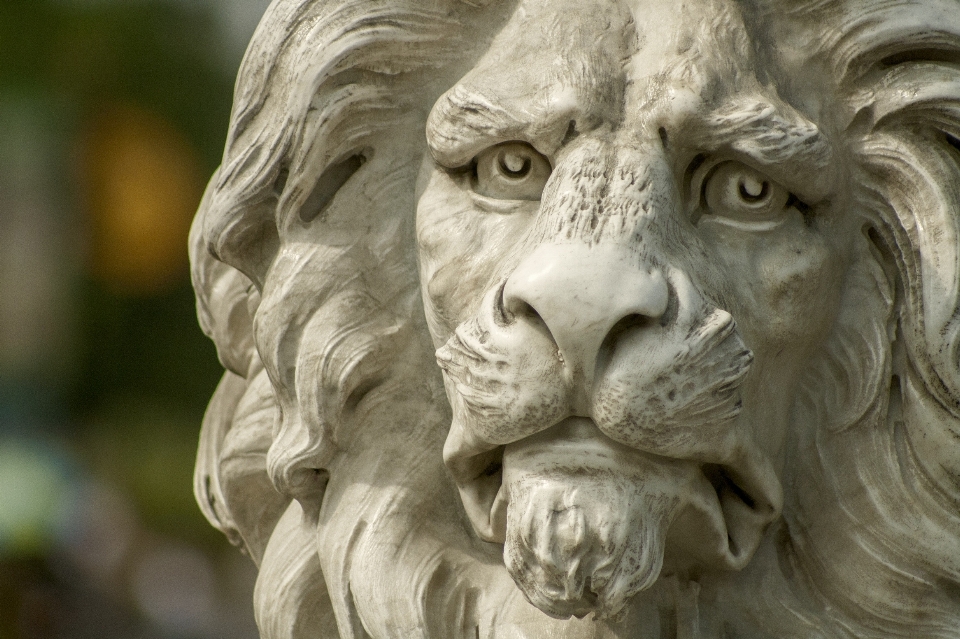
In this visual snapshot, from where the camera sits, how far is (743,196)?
2.98 feet

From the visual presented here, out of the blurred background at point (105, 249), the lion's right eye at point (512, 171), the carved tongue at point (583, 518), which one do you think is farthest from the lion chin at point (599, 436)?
the blurred background at point (105, 249)

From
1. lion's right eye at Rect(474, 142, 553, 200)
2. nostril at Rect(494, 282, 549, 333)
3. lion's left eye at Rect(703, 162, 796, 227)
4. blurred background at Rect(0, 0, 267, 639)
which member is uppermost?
lion's left eye at Rect(703, 162, 796, 227)

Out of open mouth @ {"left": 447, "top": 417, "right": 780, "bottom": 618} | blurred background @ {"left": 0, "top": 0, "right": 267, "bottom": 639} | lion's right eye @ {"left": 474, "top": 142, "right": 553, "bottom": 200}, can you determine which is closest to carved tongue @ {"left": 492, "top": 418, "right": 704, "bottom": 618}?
open mouth @ {"left": 447, "top": 417, "right": 780, "bottom": 618}

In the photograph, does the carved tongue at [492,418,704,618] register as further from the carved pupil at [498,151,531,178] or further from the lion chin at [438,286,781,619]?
the carved pupil at [498,151,531,178]

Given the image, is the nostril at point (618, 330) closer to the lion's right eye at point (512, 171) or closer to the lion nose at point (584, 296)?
the lion nose at point (584, 296)

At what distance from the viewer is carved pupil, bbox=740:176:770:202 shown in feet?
2.95

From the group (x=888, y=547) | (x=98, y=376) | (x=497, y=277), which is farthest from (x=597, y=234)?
(x=98, y=376)

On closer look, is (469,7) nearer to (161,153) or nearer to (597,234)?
(597,234)

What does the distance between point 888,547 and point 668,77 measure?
0.40 m

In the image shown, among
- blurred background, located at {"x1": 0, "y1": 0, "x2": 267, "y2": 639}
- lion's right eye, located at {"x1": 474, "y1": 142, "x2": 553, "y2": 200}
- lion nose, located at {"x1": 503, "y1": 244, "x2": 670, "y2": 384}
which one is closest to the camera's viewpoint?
lion nose, located at {"x1": 503, "y1": 244, "x2": 670, "y2": 384}

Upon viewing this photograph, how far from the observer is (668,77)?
876mm

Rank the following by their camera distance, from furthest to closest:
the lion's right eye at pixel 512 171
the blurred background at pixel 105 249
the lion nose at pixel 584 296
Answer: the blurred background at pixel 105 249 < the lion's right eye at pixel 512 171 < the lion nose at pixel 584 296

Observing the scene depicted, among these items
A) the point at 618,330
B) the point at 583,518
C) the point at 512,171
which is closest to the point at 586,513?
the point at 583,518

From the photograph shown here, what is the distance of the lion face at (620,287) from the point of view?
32.5 inches
